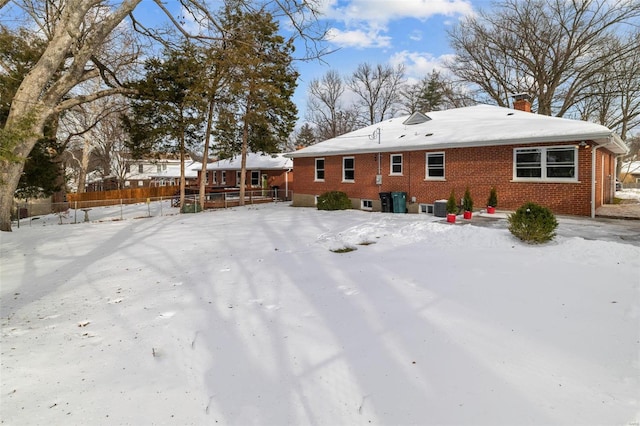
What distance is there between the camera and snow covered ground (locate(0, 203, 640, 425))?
10.3ft

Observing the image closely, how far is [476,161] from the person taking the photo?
47.6 feet

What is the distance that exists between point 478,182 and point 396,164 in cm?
425

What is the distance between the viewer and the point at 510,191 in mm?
13672

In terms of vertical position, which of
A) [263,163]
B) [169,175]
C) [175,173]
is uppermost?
[175,173]

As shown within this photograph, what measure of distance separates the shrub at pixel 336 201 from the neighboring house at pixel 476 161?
79cm

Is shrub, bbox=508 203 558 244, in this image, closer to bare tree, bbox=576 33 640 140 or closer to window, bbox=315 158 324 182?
window, bbox=315 158 324 182

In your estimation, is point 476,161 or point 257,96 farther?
point 257,96

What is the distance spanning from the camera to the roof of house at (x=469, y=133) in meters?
12.3

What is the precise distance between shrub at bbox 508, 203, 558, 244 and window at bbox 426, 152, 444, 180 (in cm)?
741

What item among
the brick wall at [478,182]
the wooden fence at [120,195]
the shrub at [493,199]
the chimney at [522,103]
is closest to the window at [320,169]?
the brick wall at [478,182]

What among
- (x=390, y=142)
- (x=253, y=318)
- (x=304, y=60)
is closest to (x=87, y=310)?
(x=253, y=318)

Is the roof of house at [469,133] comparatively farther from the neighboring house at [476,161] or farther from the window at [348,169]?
the window at [348,169]

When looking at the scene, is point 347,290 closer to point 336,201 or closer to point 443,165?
point 443,165

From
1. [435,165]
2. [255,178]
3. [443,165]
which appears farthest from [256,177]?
[443,165]
